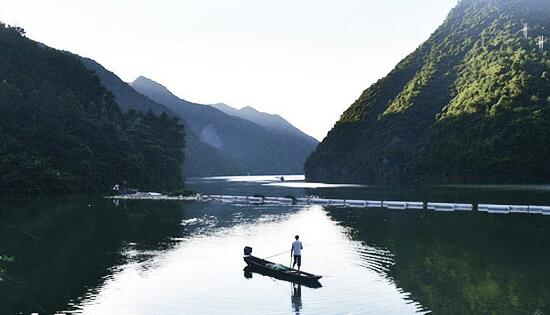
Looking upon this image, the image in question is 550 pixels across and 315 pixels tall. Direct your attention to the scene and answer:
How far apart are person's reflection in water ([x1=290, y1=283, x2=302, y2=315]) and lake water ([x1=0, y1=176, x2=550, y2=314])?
0.39 feet

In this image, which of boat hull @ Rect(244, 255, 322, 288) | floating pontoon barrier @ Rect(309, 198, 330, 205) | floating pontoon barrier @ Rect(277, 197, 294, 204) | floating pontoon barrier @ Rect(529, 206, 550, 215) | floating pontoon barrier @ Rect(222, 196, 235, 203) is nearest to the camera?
boat hull @ Rect(244, 255, 322, 288)

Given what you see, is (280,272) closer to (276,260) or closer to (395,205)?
→ (276,260)

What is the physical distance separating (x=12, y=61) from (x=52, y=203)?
8145cm

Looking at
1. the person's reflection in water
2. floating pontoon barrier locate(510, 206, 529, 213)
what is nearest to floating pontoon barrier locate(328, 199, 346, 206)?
floating pontoon barrier locate(510, 206, 529, 213)

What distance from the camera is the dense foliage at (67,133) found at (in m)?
118

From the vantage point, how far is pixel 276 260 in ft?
147

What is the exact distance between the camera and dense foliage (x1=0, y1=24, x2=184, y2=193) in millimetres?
118500

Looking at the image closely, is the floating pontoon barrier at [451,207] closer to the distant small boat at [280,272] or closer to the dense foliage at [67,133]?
the distant small boat at [280,272]

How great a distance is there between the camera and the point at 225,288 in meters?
33.9

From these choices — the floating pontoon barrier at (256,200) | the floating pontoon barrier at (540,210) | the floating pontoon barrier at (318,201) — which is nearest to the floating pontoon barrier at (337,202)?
the floating pontoon barrier at (318,201)

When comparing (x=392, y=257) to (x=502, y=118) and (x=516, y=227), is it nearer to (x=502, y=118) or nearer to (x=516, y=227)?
(x=516, y=227)

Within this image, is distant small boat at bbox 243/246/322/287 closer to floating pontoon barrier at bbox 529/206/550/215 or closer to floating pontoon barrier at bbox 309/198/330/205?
floating pontoon barrier at bbox 529/206/550/215

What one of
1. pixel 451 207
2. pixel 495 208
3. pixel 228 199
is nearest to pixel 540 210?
pixel 495 208

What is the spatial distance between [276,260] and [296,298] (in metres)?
13.4
